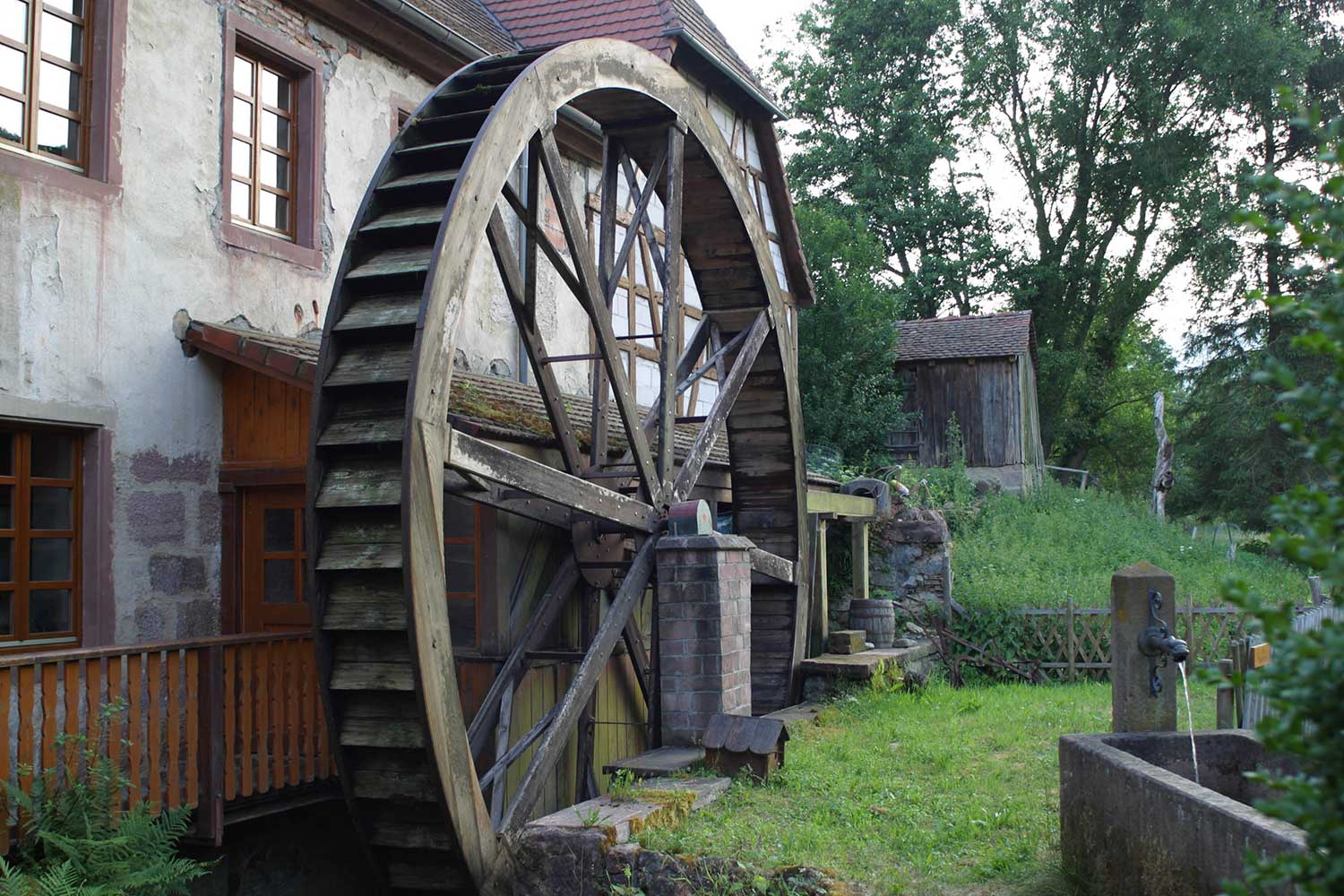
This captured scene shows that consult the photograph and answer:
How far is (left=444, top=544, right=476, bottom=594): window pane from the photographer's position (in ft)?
24.1

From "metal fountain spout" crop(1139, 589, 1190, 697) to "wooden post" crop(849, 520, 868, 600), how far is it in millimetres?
6861

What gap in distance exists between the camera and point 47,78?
6305mm

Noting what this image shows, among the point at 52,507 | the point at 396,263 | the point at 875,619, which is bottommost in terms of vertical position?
the point at 875,619

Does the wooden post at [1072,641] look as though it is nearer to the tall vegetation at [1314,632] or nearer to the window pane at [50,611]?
the window pane at [50,611]

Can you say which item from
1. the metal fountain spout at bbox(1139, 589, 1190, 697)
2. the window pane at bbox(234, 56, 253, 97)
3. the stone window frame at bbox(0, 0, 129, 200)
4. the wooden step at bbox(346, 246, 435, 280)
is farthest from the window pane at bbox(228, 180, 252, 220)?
the metal fountain spout at bbox(1139, 589, 1190, 697)

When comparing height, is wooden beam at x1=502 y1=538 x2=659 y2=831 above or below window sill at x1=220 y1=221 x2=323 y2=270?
below

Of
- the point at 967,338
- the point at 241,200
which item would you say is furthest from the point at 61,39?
the point at 967,338

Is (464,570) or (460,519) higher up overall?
(460,519)

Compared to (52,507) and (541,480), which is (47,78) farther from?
(541,480)

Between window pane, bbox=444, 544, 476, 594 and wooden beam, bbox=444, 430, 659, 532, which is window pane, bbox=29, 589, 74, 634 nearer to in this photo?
window pane, bbox=444, 544, 476, 594

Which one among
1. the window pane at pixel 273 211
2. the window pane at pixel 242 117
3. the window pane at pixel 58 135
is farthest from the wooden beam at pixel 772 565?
the window pane at pixel 58 135

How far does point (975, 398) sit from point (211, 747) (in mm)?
19786

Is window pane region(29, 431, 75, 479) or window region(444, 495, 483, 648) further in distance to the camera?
window region(444, 495, 483, 648)

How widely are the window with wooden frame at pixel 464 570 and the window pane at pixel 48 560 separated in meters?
2.06
